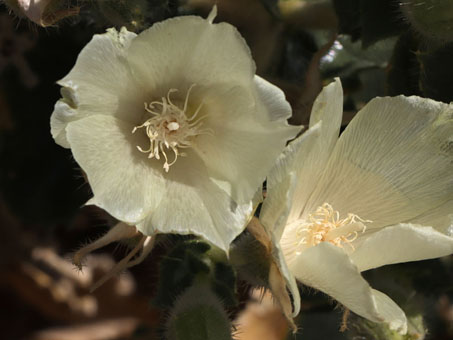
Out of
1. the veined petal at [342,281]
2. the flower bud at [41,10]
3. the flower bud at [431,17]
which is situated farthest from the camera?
the flower bud at [431,17]

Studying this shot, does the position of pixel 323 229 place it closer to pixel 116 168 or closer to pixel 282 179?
pixel 282 179

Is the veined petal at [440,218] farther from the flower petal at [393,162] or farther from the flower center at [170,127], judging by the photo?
the flower center at [170,127]

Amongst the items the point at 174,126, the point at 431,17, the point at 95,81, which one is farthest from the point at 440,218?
the point at 95,81

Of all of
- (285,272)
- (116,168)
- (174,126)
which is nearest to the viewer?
(285,272)

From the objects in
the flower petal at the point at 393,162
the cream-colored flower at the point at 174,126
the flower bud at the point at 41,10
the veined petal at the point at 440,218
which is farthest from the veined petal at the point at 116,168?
the veined petal at the point at 440,218

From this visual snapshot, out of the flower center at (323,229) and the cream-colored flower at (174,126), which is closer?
the cream-colored flower at (174,126)

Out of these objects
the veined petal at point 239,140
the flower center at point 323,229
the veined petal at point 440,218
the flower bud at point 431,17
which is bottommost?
the flower center at point 323,229

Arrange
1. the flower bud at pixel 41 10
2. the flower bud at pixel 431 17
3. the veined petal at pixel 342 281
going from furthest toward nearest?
the flower bud at pixel 431 17 < the flower bud at pixel 41 10 < the veined petal at pixel 342 281

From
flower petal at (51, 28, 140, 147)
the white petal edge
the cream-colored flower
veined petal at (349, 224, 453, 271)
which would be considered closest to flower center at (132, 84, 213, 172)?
the cream-colored flower
